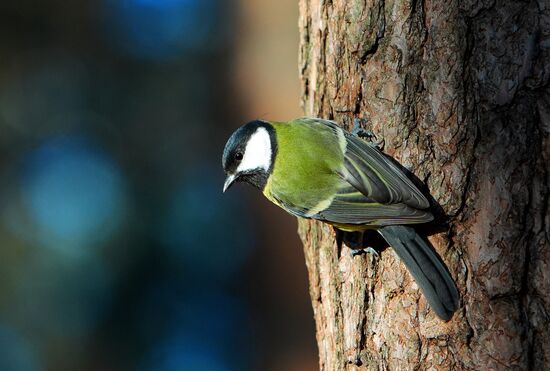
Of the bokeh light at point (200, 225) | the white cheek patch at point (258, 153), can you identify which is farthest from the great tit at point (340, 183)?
the bokeh light at point (200, 225)

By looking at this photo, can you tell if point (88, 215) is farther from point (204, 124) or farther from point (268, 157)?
point (268, 157)

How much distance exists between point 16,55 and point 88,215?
2071mm

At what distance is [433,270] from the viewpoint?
1909 millimetres

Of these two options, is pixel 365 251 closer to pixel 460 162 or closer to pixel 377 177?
pixel 377 177

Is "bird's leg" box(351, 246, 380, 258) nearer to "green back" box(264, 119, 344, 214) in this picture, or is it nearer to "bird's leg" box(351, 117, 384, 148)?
"green back" box(264, 119, 344, 214)

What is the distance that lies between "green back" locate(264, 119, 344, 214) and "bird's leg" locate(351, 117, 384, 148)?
0.11 meters

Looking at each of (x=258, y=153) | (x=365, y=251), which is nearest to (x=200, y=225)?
(x=258, y=153)

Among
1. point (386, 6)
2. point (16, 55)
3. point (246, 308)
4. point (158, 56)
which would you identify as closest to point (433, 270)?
point (386, 6)

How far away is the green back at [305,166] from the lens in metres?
2.36

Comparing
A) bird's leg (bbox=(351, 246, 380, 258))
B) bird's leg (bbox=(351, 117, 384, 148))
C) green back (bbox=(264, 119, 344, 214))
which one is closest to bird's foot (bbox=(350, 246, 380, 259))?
bird's leg (bbox=(351, 246, 380, 258))

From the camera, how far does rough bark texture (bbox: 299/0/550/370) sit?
6.00 ft

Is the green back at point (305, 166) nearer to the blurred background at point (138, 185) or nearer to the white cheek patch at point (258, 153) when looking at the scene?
the white cheek patch at point (258, 153)

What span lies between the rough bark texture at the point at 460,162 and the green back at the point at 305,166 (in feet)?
0.56

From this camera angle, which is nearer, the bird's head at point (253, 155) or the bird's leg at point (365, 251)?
the bird's leg at point (365, 251)
